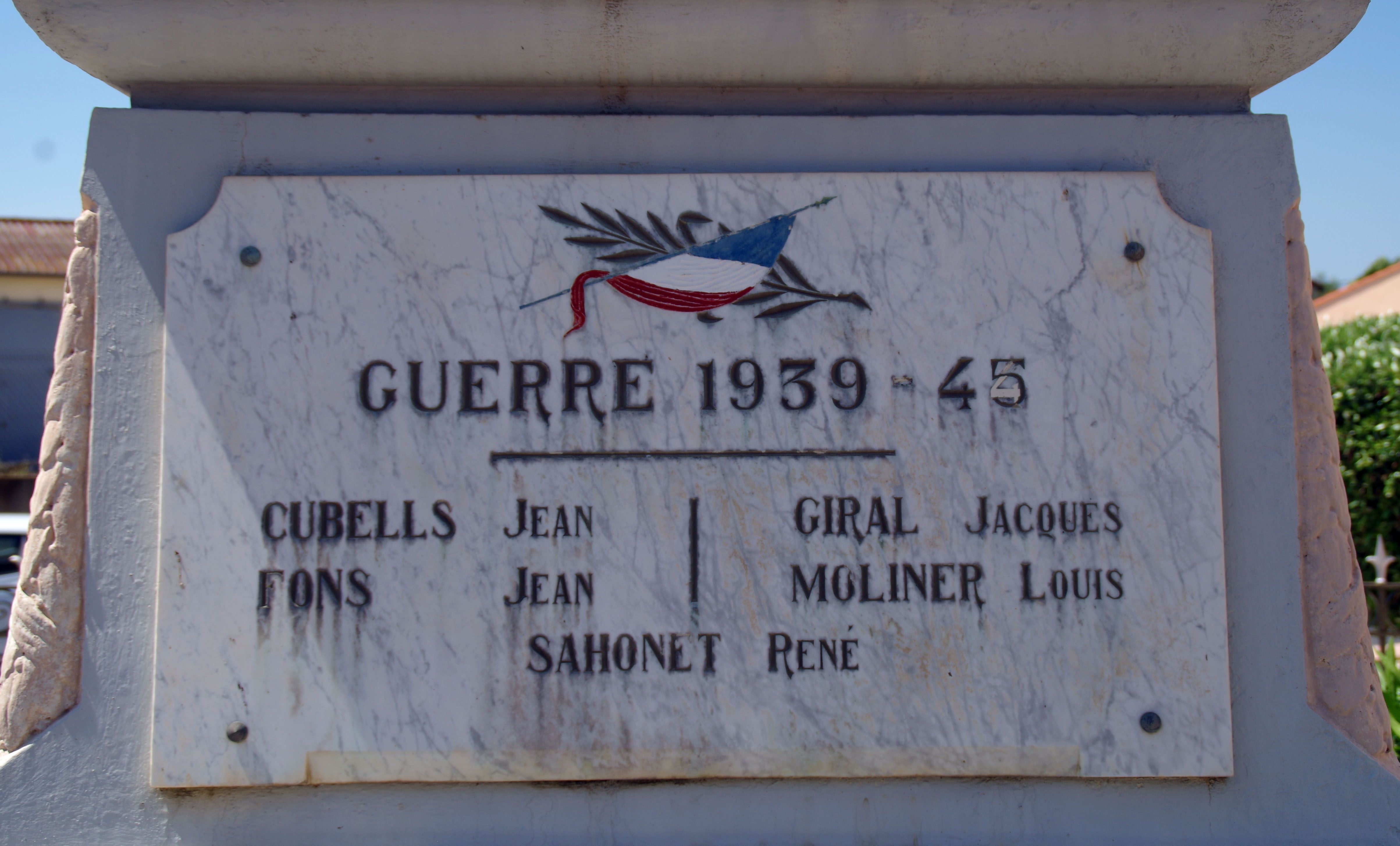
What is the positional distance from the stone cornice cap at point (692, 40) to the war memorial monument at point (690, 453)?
0.01 meters

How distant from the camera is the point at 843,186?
247 centimetres

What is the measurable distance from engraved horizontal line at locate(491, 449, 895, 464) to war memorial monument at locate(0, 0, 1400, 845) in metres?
0.01

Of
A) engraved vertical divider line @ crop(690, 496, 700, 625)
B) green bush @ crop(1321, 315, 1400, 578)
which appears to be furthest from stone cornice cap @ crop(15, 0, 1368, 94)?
green bush @ crop(1321, 315, 1400, 578)

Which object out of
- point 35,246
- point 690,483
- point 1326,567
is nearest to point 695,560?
point 690,483

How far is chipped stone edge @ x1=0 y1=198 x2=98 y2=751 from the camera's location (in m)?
2.37

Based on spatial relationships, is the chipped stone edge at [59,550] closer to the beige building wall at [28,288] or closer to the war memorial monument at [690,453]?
the war memorial monument at [690,453]

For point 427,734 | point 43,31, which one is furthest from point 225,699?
point 43,31

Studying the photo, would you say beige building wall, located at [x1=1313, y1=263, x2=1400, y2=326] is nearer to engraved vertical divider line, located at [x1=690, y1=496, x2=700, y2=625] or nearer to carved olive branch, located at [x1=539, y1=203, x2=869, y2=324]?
carved olive branch, located at [x1=539, y1=203, x2=869, y2=324]

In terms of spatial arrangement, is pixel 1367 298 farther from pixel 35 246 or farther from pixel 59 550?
pixel 35 246

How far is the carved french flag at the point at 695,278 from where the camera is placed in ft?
8.00

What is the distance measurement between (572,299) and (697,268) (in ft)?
1.06

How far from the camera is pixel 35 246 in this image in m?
17.7

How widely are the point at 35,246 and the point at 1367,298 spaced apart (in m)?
23.0

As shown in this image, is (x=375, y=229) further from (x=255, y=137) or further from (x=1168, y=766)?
(x=1168, y=766)
